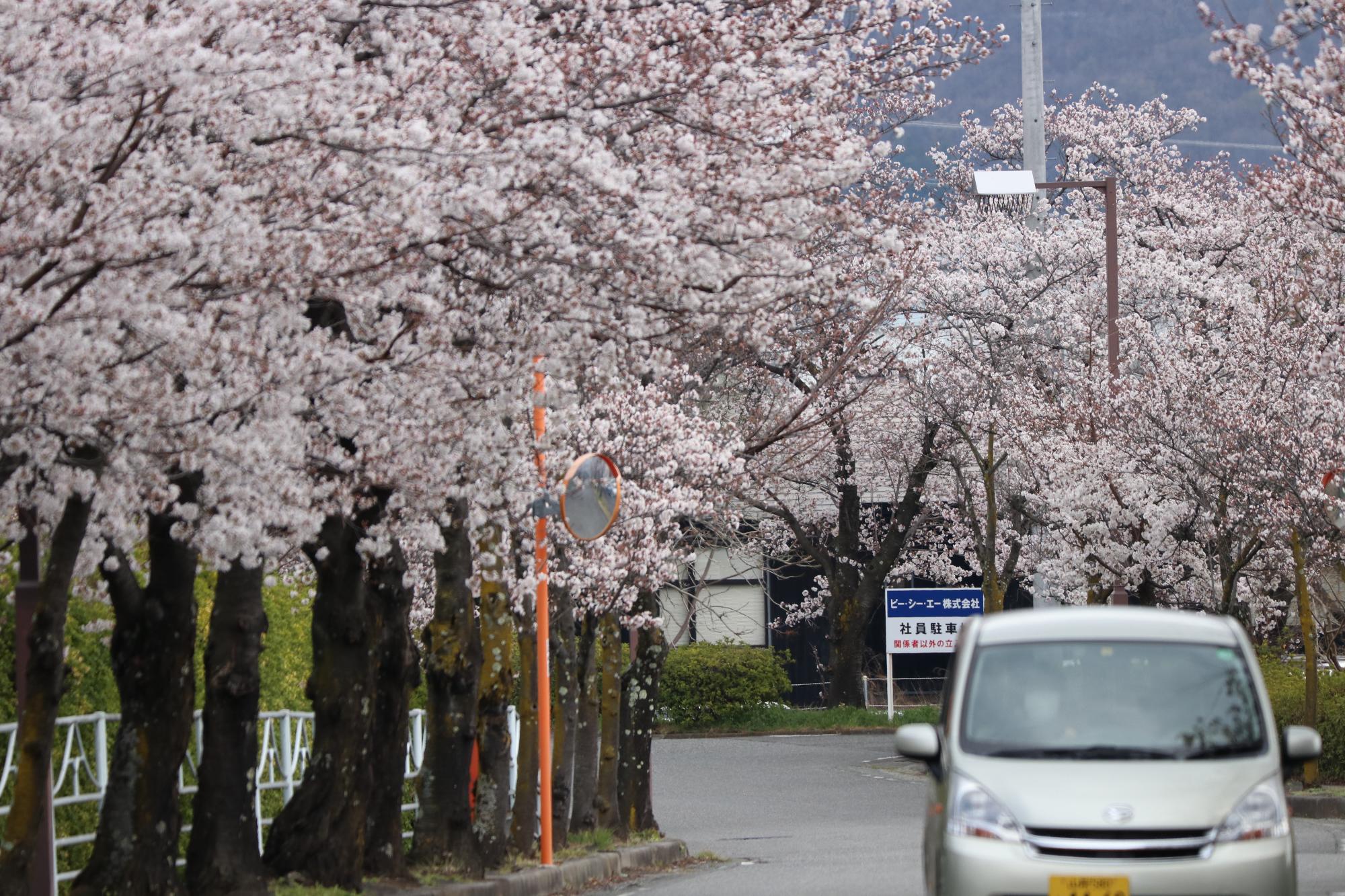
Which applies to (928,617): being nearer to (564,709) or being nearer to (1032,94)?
(1032,94)

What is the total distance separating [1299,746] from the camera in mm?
7559

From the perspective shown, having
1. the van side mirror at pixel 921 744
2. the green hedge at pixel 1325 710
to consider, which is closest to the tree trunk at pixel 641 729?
the green hedge at pixel 1325 710

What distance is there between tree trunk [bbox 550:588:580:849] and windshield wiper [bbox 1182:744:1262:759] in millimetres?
9221

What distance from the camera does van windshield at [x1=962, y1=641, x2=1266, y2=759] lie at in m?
7.57

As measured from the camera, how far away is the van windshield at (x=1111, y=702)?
7566 mm

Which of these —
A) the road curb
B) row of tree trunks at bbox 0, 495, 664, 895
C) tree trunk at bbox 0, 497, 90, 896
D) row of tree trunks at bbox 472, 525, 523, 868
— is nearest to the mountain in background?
the road curb

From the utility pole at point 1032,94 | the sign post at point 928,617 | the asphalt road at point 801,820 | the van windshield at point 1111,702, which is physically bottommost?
the asphalt road at point 801,820

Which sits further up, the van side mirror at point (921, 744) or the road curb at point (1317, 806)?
the van side mirror at point (921, 744)

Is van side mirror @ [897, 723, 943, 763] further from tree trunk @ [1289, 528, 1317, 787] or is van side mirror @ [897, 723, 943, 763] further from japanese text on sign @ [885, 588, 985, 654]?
japanese text on sign @ [885, 588, 985, 654]

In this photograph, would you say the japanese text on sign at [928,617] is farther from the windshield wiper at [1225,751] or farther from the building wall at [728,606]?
the windshield wiper at [1225,751]

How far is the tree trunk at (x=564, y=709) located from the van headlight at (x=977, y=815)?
9.05m

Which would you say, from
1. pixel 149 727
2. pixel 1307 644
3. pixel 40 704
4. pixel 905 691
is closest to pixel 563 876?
pixel 149 727

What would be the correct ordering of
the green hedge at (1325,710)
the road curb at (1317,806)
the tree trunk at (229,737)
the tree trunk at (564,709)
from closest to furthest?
1. the tree trunk at (229,737)
2. the tree trunk at (564,709)
3. the road curb at (1317,806)
4. the green hedge at (1325,710)

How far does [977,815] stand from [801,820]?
15.5m
